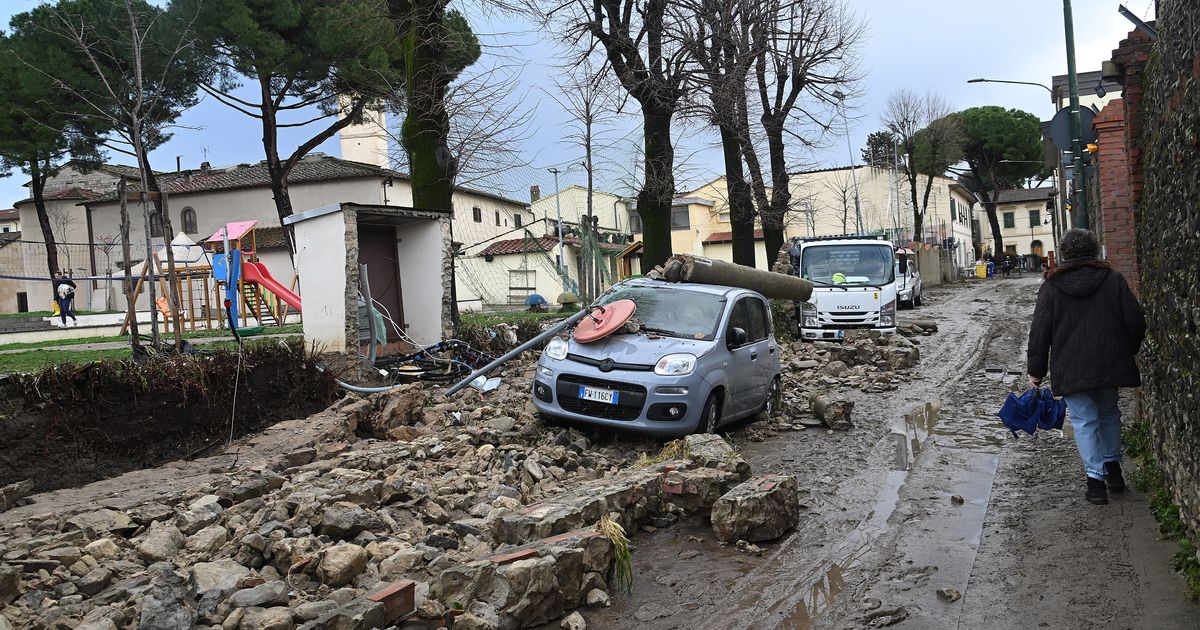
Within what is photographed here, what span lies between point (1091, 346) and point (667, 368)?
3.94 meters

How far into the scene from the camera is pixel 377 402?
1016cm

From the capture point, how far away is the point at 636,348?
9039 millimetres

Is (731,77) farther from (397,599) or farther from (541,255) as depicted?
(397,599)

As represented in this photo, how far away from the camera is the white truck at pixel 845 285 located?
60.5ft

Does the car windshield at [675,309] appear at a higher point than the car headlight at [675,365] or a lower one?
higher

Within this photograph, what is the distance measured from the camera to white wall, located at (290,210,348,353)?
1243 cm

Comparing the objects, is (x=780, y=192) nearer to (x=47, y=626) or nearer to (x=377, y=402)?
(x=377, y=402)

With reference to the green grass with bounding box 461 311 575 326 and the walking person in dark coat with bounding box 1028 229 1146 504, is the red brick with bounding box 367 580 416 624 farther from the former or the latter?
the green grass with bounding box 461 311 575 326

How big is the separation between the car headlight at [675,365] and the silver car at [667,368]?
10 millimetres

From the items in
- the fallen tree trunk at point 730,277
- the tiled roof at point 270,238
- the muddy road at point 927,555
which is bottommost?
the muddy road at point 927,555

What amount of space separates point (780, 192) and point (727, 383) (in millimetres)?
16505

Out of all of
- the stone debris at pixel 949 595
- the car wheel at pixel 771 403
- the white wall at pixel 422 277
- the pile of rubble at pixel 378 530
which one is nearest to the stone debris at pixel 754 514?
the pile of rubble at pixel 378 530

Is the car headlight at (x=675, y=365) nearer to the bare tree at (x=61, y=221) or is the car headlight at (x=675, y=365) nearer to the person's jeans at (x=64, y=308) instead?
the person's jeans at (x=64, y=308)

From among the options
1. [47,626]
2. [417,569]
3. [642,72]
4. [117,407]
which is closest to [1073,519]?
[417,569]
